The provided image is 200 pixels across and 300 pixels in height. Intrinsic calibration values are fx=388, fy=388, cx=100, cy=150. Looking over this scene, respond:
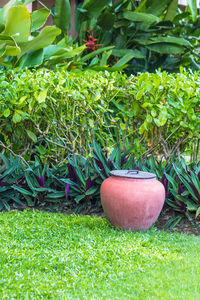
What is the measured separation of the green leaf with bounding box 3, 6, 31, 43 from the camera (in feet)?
16.4

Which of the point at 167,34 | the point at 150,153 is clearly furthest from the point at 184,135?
the point at 167,34

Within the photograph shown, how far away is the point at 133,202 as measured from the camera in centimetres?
370

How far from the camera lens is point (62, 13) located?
7754mm

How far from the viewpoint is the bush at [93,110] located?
4.52 meters

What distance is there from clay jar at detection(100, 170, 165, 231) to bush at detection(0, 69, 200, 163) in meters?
0.99

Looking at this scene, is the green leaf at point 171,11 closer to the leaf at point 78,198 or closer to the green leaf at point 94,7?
the green leaf at point 94,7

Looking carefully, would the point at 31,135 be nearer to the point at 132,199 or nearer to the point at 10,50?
the point at 10,50

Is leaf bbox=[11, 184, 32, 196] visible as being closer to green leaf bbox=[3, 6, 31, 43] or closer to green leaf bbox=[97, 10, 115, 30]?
green leaf bbox=[3, 6, 31, 43]

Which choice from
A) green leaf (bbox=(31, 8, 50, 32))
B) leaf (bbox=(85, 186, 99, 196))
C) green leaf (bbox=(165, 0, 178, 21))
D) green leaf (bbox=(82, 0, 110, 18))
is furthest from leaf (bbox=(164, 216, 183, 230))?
green leaf (bbox=(165, 0, 178, 21))

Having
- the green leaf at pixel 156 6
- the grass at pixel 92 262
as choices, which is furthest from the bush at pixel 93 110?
the green leaf at pixel 156 6

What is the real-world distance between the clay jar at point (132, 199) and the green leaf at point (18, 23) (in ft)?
8.15

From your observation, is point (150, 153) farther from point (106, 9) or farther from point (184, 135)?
point (106, 9)

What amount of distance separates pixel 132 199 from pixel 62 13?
17.3ft

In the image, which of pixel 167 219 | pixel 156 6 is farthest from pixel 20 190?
pixel 156 6
